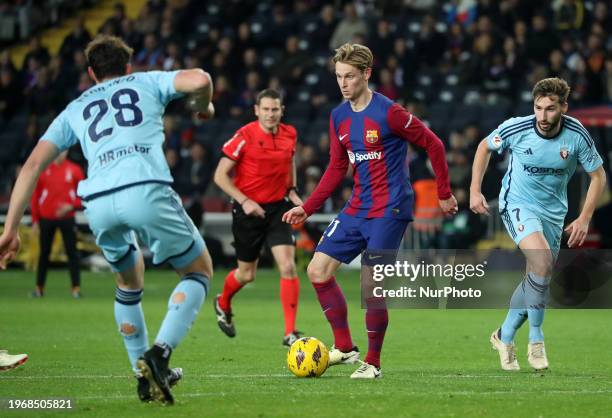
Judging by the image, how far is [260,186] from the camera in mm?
12898

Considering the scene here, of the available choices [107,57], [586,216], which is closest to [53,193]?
[586,216]

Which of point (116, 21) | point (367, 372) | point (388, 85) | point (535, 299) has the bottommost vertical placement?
point (388, 85)

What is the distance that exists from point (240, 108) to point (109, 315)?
1102 cm

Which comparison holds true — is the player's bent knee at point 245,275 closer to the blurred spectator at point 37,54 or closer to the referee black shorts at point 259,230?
the referee black shorts at point 259,230

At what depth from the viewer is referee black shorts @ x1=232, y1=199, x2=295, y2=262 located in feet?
41.8

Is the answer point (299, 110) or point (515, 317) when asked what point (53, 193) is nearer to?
point (299, 110)

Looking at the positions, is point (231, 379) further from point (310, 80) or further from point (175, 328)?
point (310, 80)

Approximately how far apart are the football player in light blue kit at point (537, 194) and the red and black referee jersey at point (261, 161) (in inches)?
125

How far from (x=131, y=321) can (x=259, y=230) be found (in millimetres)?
4978

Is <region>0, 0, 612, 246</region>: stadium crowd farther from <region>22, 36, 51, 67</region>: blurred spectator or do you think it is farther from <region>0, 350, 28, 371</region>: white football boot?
<region>0, 350, 28, 371</region>: white football boot

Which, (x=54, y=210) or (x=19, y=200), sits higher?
(x=19, y=200)

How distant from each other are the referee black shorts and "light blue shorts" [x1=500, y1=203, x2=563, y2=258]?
3.10 m

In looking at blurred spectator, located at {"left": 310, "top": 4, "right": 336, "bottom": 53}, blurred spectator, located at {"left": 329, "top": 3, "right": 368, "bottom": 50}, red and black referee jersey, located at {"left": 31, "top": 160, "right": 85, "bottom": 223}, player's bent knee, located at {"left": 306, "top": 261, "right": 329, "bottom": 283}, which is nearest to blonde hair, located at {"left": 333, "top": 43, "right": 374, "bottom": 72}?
player's bent knee, located at {"left": 306, "top": 261, "right": 329, "bottom": 283}

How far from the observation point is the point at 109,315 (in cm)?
1534
